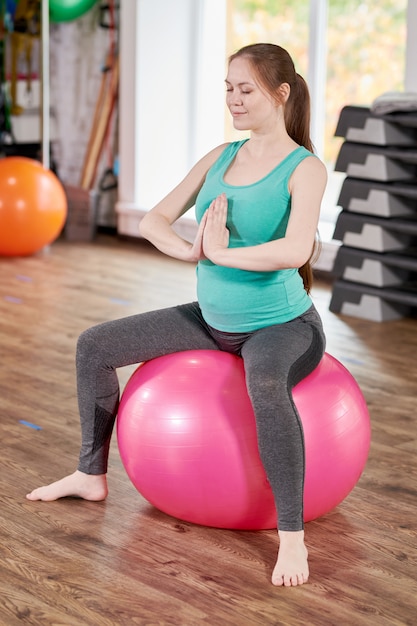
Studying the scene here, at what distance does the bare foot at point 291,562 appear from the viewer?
6.59ft

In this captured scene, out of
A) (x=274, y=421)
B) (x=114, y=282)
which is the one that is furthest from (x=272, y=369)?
(x=114, y=282)

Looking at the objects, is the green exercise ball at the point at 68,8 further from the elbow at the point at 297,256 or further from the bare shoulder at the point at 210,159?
the elbow at the point at 297,256

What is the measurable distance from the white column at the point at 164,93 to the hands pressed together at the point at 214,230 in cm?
390

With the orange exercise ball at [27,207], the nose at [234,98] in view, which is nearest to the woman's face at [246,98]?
the nose at [234,98]

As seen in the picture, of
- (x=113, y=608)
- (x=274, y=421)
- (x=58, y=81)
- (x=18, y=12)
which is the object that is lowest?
(x=113, y=608)

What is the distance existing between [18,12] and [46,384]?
11.8ft

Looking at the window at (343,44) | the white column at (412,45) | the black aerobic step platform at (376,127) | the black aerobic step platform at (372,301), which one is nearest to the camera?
the black aerobic step platform at (376,127)

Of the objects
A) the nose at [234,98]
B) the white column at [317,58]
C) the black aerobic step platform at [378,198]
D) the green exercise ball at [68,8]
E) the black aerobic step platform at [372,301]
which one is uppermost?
the green exercise ball at [68,8]

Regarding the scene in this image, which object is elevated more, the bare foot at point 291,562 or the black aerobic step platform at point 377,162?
the black aerobic step platform at point 377,162

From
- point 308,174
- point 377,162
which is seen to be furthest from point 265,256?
point 377,162

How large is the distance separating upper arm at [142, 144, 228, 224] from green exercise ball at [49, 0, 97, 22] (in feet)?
13.5

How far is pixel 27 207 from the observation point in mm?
5375

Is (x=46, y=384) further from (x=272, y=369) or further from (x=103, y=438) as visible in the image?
(x=272, y=369)

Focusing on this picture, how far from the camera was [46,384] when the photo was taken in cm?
335
